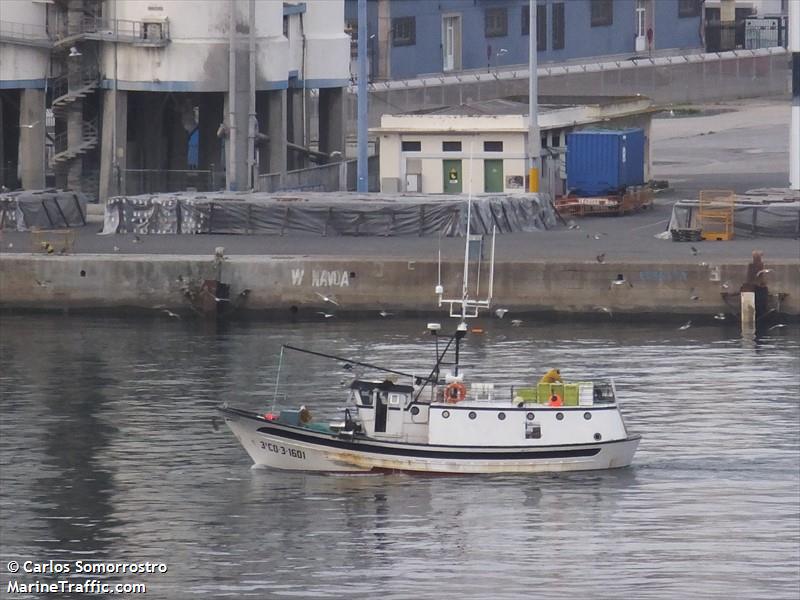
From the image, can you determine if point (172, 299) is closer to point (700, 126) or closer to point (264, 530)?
point (264, 530)

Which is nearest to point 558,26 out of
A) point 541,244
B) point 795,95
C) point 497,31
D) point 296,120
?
point 497,31

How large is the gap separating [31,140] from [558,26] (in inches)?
2322

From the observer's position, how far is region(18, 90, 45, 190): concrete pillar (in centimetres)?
8300

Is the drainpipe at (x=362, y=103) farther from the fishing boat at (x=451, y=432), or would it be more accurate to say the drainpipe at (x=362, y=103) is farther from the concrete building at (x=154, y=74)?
the fishing boat at (x=451, y=432)

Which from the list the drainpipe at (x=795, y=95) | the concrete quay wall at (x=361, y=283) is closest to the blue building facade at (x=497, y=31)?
the drainpipe at (x=795, y=95)

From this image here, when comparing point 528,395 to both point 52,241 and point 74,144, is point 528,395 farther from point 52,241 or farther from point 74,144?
point 74,144

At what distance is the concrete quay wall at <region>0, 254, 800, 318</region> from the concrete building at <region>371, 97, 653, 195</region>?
44.0 ft

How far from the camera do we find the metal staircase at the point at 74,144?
84375mm

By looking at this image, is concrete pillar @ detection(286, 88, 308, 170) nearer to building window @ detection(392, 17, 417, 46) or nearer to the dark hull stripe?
building window @ detection(392, 17, 417, 46)

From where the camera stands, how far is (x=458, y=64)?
135 meters

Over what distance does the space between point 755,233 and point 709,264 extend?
6.94 metres

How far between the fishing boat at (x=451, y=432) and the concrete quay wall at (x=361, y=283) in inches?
741

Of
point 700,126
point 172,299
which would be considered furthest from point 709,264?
point 700,126

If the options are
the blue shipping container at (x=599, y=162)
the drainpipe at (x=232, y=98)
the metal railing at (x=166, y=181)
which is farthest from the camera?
the metal railing at (x=166, y=181)
